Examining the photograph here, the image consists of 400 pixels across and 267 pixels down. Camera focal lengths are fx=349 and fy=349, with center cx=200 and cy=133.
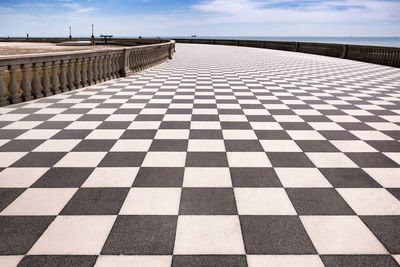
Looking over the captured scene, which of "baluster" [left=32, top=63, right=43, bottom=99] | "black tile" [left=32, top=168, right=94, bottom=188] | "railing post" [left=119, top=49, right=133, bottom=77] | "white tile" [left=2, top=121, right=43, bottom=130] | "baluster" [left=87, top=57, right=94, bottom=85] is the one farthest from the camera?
"railing post" [left=119, top=49, right=133, bottom=77]

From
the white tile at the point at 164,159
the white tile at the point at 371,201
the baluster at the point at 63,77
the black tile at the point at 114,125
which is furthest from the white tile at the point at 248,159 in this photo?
the baluster at the point at 63,77

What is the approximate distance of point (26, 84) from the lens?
618 centimetres

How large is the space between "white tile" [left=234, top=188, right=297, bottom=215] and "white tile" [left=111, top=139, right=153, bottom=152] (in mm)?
1431

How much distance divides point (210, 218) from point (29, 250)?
1.14 metres

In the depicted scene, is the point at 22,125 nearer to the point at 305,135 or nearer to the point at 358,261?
the point at 305,135

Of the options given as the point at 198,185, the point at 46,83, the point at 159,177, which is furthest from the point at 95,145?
the point at 46,83

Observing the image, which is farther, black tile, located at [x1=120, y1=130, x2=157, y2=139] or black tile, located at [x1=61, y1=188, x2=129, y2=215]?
black tile, located at [x1=120, y1=130, x2=157, y2=139]

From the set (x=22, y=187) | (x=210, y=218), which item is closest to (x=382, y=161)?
(x=210, y=218)

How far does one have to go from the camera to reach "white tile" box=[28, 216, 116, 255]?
6.69 feet

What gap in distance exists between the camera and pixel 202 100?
6.75m

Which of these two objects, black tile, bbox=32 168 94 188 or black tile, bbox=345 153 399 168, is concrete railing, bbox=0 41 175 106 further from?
black tile, bbox=345 153 399 168

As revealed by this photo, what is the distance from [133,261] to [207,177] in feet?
4.29

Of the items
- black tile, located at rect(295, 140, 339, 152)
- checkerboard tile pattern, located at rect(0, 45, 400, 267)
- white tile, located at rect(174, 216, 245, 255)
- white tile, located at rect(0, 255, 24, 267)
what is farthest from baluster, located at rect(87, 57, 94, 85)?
white tile, located at rect(0, 255, 24, 267)

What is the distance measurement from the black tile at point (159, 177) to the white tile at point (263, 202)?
55cm
